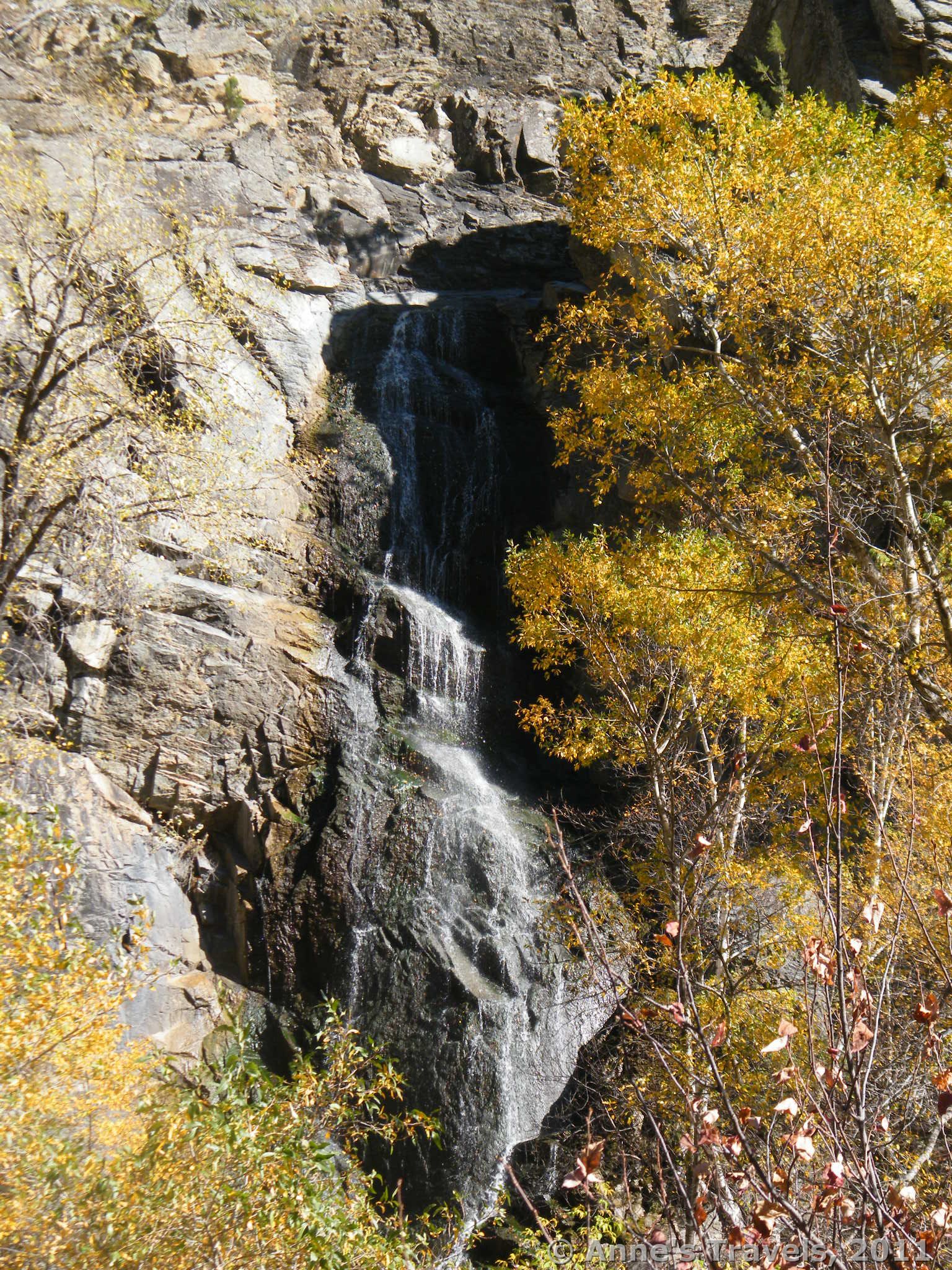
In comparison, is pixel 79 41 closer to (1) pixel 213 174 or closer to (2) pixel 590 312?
(1) pixel 213 174

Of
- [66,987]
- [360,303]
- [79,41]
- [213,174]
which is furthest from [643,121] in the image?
[79,41]

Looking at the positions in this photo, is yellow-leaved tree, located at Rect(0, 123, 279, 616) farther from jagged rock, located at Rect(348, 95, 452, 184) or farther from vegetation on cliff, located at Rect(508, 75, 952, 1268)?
jagged rock, located at Rect(348, 95, 452, 184)

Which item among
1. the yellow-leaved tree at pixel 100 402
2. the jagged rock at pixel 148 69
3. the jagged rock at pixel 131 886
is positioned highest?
the jagged rock at pixel 148 69

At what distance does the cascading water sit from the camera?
381 inches

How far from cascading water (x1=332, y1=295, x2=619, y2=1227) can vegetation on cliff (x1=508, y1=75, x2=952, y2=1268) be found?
1162mm

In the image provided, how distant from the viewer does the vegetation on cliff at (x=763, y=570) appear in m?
5.59

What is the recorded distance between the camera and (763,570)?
324 inches

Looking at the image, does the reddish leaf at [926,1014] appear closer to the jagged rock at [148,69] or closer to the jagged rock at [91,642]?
the jagged rock at [91,642]

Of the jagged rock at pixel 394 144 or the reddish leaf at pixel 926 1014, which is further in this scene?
the jagged rock at pixel 394 144

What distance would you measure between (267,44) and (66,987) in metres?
28.1

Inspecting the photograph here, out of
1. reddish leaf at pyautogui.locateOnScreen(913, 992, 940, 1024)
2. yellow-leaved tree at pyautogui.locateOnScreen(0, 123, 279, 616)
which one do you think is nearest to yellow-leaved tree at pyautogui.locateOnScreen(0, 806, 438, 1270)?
reddish leaf at pyautogui.locateOnScreen(913, 992, 940, 1024)

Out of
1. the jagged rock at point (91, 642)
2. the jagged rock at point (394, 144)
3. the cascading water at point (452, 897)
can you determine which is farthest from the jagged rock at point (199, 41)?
the jagged rock at point (91, 642)

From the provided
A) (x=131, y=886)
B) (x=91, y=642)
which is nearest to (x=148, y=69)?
(x=91, y=642)

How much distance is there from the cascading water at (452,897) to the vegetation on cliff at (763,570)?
1162 millimetres
